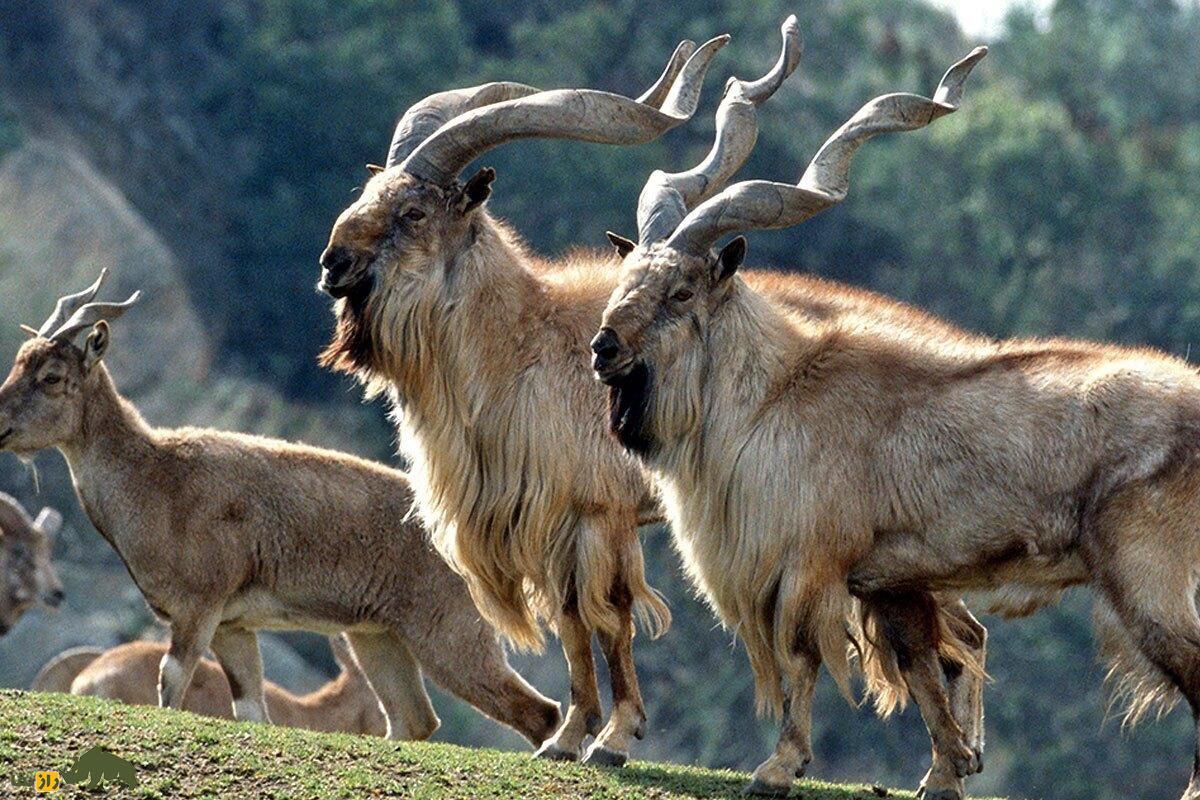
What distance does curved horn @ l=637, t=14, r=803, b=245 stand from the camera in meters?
10.0

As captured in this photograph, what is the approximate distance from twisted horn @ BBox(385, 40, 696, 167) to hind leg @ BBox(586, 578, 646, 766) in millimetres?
2686

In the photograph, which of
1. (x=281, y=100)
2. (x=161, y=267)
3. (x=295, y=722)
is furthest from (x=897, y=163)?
(x=295, y=722)

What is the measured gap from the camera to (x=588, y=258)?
11.5m

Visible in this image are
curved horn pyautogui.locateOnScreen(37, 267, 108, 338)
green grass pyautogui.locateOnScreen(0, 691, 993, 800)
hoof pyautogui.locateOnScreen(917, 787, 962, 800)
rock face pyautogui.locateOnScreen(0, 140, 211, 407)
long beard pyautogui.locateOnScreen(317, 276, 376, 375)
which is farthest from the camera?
rock face pyautogui.locateOnScreen(0, 140, 211, 407)

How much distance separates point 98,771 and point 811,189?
4.18 meters

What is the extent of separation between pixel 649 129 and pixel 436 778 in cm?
355

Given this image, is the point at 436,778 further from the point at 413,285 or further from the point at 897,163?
the point at 897,163

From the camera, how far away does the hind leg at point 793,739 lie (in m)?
9.34

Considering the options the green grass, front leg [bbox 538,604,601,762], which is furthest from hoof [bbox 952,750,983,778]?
front leg [bbox 538,604,601,762]

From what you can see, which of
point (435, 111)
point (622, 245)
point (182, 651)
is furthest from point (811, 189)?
point (182, 651)

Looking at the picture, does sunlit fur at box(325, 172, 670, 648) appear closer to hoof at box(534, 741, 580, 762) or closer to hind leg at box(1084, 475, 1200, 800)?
hoof at box(534, 741, 580, 762)

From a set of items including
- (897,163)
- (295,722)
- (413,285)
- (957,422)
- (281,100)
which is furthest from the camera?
(897,163)

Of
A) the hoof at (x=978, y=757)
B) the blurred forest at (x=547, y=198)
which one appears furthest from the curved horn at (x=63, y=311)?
the blurred forest at (x=547, y=198)

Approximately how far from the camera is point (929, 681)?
388 inches
